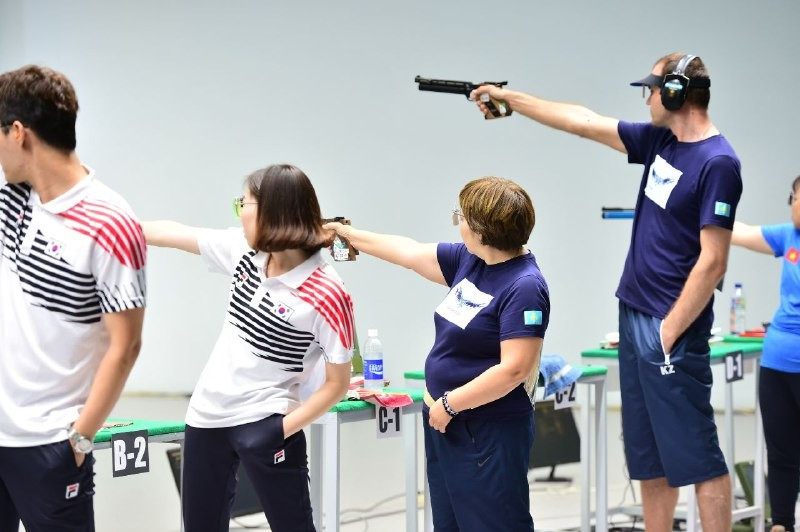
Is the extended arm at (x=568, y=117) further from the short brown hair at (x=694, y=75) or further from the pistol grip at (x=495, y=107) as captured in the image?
the short brown hair at (x=694, y=75)

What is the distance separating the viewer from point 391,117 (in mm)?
6730

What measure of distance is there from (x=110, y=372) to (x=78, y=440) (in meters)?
0.14

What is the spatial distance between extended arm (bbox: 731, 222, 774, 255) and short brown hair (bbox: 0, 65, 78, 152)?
3.33m

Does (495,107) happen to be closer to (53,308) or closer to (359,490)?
(53,308)

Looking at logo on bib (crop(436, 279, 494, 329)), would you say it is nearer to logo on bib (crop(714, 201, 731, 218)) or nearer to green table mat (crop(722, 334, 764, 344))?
logo on bib (crop(714, 201, 731, 218))

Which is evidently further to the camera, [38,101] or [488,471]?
[488,471]

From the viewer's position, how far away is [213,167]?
698 cm

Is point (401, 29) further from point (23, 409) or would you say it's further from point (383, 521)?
point (23, 409)

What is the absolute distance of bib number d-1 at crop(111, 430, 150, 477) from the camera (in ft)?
8.79

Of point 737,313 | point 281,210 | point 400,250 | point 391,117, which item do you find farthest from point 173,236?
point 391,117

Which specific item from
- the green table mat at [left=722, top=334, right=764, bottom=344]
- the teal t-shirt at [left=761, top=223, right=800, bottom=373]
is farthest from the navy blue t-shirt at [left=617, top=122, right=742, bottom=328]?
the green table mat at [left=722, top=334, right=764, bottom=344]

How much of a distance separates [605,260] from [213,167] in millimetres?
2742

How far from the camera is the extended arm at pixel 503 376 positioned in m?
2.52

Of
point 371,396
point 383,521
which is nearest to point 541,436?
point 383,521
